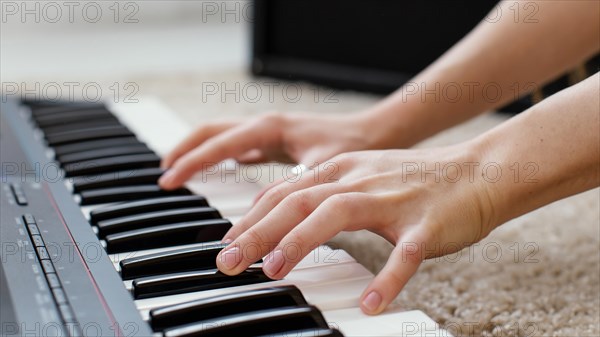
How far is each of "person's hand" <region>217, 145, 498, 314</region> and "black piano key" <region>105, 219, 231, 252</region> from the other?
1.3 inches

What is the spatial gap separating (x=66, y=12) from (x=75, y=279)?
292cm

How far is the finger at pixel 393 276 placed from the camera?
0.65 metres

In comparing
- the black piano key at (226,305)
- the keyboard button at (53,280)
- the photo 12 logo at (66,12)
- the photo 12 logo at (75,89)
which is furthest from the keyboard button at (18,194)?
the photo 12 logo at (66,12)

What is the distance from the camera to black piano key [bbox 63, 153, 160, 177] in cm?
101

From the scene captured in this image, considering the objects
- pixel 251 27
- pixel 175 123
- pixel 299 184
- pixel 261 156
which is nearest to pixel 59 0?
pixel 251 27

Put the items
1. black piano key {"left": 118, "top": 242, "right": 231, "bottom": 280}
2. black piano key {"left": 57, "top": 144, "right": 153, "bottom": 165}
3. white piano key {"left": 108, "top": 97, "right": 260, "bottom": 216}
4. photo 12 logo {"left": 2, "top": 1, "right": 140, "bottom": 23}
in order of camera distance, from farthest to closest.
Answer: photo 12 logo {"left": 2, "top": 1, "right": 140, "bottom": 23} → black piano key {"left": 57, "top": 144, "right": 153, "bottom": 165} → white piano key {"left": 108, "top": 97, "right": 260, "bottom": 216} → black piano key {"left": 118, "top": 242, "right": 231, "bottom": 280}

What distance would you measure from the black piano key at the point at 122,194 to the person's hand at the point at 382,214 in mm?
198

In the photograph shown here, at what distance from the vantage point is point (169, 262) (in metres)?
0.72

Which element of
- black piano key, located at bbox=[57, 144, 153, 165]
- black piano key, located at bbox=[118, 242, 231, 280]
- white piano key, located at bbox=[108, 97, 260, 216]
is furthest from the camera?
black piano key, located at bbox=[57, 144, 153, 165]

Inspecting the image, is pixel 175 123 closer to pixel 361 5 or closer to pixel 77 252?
pixel 77 252

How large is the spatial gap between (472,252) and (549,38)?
0.32 m

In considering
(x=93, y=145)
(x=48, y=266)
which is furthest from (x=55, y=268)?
(x=93, y=145)

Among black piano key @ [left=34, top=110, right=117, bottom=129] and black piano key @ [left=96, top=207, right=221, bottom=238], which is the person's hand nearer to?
black piano key @ [left=96, top=207, right=221, bottom=238]

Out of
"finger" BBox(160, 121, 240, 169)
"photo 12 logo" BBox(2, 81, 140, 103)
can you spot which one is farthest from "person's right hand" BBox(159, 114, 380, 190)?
"photo 12 logo" BBox(2, 81, 140, 103)
